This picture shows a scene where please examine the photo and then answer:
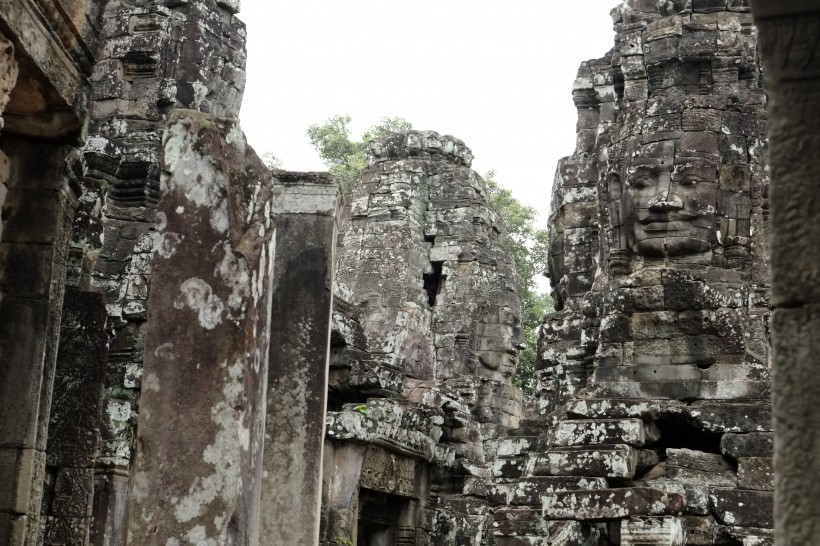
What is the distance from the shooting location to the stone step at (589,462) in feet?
35.2

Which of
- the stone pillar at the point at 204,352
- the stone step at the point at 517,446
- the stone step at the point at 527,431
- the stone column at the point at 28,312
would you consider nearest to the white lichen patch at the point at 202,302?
the stone pillar at the point at 204,352

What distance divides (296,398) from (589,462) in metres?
4.31

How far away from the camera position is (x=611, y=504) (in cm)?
1015

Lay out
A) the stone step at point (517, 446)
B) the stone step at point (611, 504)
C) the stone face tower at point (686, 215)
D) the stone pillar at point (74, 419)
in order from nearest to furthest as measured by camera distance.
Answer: the stone pillar at point (74, 419)
the stone step at point (611, 504)
the stone face tower at point (686, 215)
the stone step at point (517, 446)

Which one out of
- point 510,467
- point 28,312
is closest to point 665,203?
point 510,467

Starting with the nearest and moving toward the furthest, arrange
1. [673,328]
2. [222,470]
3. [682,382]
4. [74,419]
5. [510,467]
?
[222,470] < [74,419] < [682,382] < [673,328] < [510,467]

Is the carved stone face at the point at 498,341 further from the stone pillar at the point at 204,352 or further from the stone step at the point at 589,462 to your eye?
the stone pillar at the point at 204,352

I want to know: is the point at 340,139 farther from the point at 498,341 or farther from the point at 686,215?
the point at 686,215

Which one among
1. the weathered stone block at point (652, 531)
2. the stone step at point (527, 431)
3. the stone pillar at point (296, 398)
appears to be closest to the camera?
the stone pillar at point (296, 398)

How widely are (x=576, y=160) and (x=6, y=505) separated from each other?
14452 mm

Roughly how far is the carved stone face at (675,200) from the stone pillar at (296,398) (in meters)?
5.40

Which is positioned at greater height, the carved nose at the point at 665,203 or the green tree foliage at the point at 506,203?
the green tree foliage at the point at 506,203

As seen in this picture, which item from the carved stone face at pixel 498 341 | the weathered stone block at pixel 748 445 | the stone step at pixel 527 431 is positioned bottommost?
the weathered stone block at pixel 748 445

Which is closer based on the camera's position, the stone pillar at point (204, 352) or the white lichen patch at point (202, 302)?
the stone pillar at point (204, 352)
